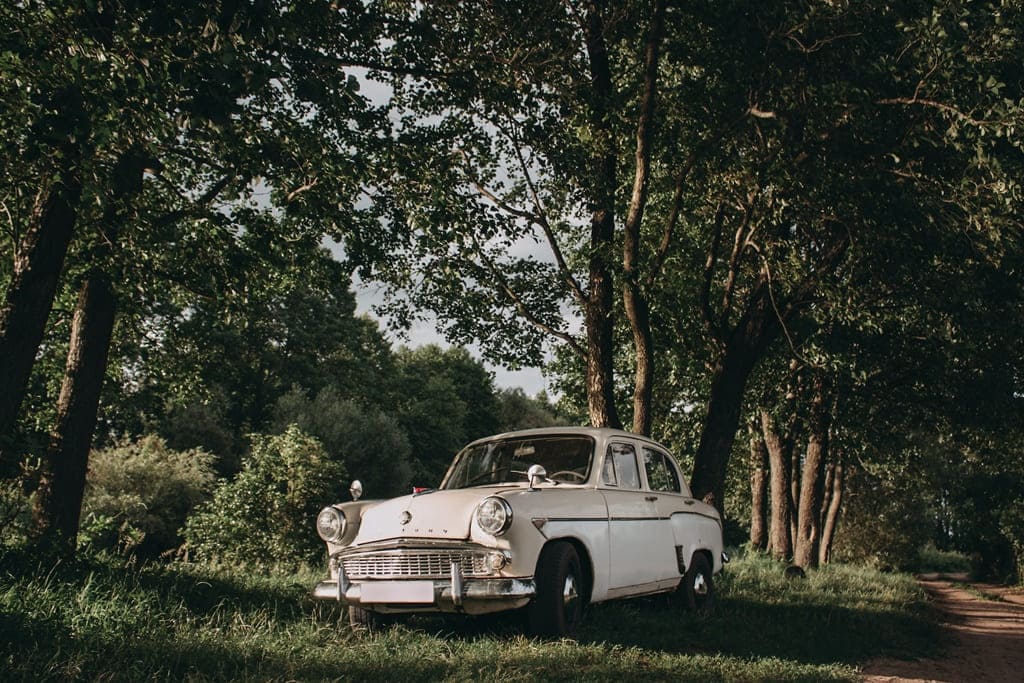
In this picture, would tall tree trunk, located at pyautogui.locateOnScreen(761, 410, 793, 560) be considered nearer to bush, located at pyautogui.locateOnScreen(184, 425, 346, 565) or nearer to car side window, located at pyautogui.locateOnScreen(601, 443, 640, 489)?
bush, located at pyautogui.locateOnScreen(184, 425, 346, 565)

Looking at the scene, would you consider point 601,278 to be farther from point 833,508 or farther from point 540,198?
point 833,508

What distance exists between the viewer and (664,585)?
914cm

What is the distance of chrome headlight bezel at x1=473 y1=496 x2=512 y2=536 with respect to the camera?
679 cm

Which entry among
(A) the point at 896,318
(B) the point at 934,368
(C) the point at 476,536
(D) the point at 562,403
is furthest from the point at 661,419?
(C) the point at 476,536

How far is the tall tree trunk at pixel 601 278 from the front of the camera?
1338 centimetres

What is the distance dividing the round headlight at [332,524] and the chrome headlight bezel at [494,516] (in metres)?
1.62

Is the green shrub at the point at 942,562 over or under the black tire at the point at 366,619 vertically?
over

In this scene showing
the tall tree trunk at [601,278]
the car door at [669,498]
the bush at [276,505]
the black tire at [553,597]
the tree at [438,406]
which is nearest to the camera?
the black tire at [553,597]

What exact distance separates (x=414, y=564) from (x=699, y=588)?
4299 mm

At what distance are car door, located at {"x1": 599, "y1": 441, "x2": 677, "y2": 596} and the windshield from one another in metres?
0.25

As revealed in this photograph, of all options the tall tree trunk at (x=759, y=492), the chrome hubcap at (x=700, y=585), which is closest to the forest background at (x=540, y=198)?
the chrome hubcap at (x=700, y=585)

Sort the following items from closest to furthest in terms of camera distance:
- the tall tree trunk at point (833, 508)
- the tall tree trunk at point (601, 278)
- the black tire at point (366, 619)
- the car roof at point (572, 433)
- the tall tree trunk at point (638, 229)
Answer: the black tire at point (366, 619)
the car roof at point (572, 433)
the tall tree trunk at point (638, 229)
the tall tree trunk at point (601, 278)
the tall tree trunk at point (833, 508)

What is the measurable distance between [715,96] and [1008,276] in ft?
16.7

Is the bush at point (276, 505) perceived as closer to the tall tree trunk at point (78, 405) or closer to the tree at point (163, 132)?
the tree at point (163, 132)
